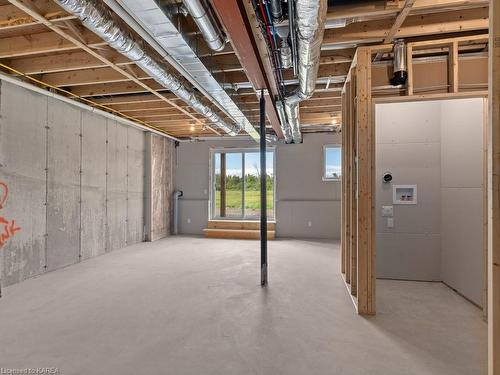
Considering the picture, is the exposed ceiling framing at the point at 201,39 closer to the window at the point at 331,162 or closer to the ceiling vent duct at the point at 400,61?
the ceiling vent duct at the point at 400,61

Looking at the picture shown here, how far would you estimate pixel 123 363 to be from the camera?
196 cm

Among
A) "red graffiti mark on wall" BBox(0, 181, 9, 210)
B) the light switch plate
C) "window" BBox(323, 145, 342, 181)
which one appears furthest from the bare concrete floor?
"window" BBox(323, 145, 342, 181)

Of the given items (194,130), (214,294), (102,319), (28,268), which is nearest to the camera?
(102,319)

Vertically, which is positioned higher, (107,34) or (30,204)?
(107,34)

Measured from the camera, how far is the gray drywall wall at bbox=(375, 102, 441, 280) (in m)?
3.79

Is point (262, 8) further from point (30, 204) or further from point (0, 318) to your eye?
point (30, 204)

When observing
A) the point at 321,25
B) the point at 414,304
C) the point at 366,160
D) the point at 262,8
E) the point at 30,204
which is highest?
the point at 262,8

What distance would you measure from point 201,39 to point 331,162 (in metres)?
5.29

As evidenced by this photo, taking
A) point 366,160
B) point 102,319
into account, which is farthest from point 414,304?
point 102,319

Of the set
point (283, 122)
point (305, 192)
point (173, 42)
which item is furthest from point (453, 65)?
point (305, 192)

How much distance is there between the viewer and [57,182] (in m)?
4.33

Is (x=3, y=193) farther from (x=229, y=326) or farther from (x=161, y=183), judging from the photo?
(x=161, y=183)

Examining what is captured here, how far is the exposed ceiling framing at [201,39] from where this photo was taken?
234 cm

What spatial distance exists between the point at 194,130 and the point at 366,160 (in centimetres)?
518
